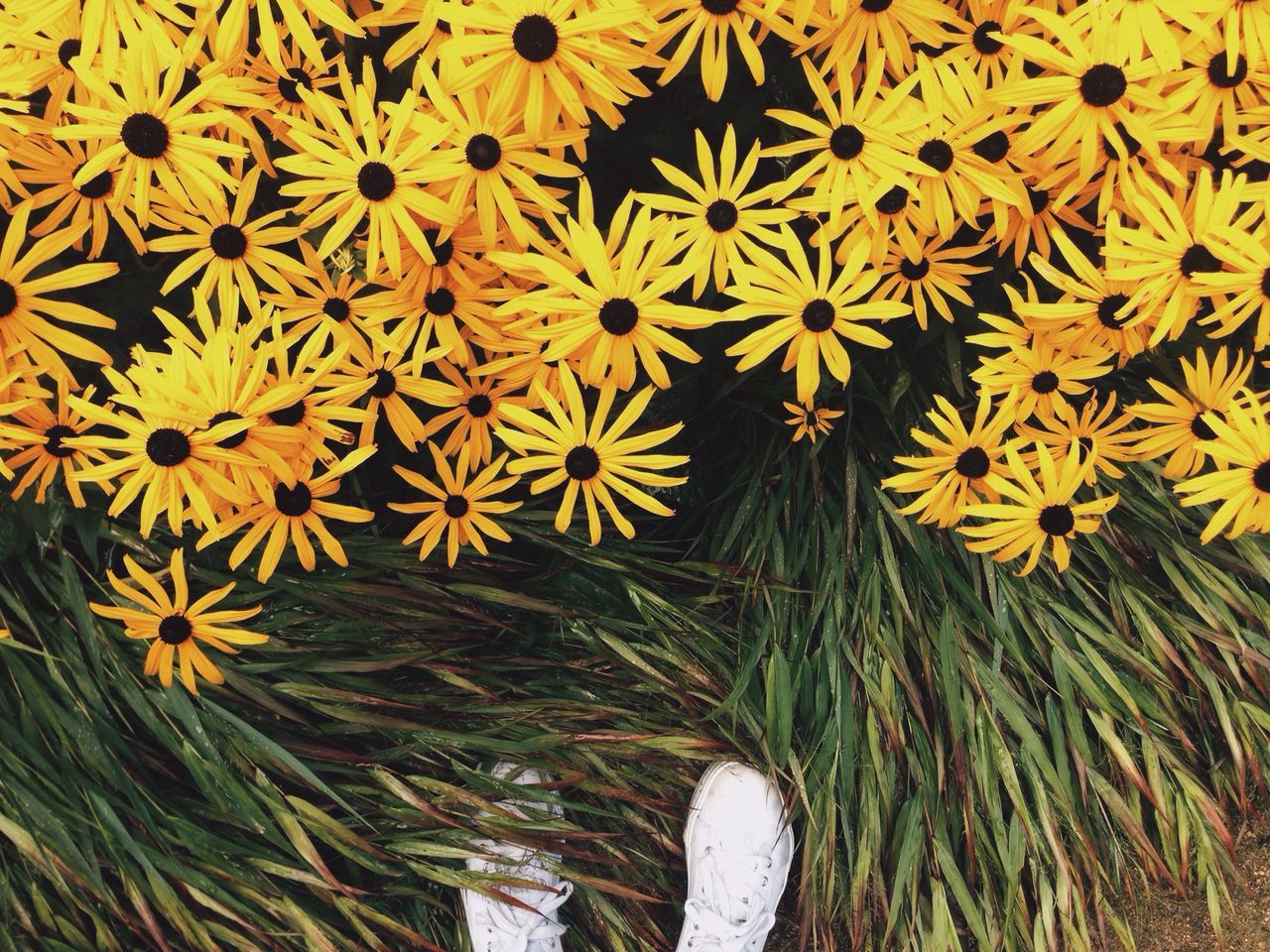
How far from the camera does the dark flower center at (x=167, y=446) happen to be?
1.15m

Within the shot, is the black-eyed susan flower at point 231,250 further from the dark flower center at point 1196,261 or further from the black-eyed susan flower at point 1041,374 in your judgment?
the dark flower center at point 1196,261

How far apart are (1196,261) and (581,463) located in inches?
30.6

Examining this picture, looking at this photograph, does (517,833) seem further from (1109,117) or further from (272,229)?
(1109,117)

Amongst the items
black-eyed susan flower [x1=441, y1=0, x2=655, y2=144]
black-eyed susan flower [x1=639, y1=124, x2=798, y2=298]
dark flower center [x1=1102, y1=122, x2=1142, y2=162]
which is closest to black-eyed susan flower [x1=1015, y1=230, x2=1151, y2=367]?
dark flower center [x1=1102, y1=122, x2=1142, y2=162]

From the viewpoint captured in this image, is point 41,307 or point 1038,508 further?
point 1038,508

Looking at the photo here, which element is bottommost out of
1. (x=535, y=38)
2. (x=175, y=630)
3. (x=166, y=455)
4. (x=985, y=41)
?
(x=175, y=630)

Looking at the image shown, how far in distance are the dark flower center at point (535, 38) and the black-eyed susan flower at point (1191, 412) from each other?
2.82ft

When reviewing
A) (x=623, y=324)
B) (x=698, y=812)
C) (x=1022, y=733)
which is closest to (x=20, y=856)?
(x=698, y=812)

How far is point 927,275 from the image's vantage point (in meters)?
1.46

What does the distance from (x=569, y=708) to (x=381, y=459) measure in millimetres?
562

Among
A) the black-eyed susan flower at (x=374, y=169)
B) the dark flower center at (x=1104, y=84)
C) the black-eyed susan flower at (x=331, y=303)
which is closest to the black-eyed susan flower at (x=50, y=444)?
the black-eyed susan flower at (x=331, y=303)

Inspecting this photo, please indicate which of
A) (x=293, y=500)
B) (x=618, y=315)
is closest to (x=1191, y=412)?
(x=618, y=315)

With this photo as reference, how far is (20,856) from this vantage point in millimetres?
1774

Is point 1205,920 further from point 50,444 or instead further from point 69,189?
point 69,189
